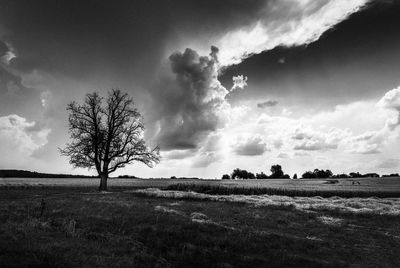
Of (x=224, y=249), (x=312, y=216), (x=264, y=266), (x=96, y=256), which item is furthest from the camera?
(x=312, y=216)

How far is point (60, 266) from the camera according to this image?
939 centimetres

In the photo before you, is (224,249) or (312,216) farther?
(312,216)

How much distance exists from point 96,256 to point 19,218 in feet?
30.2

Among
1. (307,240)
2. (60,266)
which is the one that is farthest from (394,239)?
(60,266)

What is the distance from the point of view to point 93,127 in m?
50.9

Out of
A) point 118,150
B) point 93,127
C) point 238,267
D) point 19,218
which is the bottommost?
point 238,267

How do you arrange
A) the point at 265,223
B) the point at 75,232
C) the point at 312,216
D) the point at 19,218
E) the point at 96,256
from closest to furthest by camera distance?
the point at 96,256 → the point at 75,232 → the point at 19,218 → the point at 265,223 → the point at 312,216

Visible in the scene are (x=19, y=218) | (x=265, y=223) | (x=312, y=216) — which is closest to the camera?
(x=19, y=218)

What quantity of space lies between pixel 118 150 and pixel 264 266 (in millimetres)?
42914

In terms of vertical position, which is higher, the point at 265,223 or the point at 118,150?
the point at 118,150

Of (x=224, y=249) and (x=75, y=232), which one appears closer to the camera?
(x=224, y=249)

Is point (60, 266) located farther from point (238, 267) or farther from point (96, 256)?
point (238, 267)

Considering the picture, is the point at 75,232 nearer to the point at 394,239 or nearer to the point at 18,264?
the point at 18,264

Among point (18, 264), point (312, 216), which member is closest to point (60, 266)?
point (18, 264)
